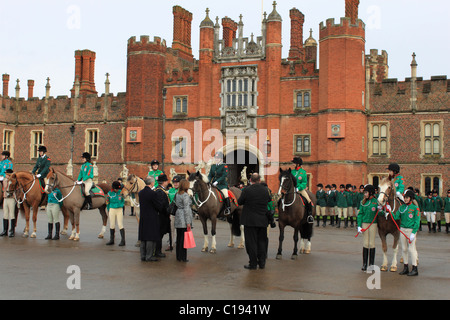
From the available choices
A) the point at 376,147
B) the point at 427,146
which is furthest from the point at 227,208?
the point at 427,146

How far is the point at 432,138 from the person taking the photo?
31.9m

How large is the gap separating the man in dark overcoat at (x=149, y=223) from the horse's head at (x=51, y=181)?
13.4ft

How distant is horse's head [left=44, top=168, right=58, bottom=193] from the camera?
14.3 m

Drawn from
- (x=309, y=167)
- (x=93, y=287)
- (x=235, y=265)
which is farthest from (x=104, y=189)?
(x=309, y=167)

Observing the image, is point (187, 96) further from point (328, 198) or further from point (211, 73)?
point (328, 198)

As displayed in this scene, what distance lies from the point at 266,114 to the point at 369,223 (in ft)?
79.4

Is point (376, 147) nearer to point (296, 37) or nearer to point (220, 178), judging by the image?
point (296, 37)

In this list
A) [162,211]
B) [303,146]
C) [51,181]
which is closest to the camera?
[162,211]

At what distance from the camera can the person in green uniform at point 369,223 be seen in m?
10.6

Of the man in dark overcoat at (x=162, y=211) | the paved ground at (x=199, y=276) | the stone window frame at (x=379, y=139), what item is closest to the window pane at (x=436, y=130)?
the stone window frame at (x=379, y=139)

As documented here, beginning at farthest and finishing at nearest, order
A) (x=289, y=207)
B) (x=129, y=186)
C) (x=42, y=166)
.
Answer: (x=42, y=166) → (x=129, y=186) → (x=289, y=207)

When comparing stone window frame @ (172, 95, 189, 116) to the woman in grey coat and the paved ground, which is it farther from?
the woman in grey coat

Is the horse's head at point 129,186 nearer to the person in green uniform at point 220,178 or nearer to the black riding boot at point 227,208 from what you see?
the person in green uniform at point 220,178
